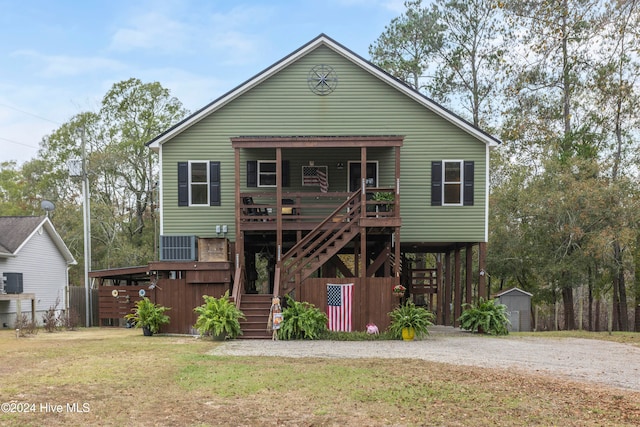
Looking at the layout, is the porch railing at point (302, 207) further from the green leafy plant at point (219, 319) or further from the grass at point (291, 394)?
the grass at point (291, 394)

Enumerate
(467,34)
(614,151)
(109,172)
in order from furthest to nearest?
(109,172)
(467,34)
(614,151)

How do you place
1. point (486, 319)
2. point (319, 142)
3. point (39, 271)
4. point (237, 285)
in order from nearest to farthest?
point (237, 285) < point (319, 142) < point (486, 319) < point (39, 271)

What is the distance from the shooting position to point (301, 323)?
15875mm

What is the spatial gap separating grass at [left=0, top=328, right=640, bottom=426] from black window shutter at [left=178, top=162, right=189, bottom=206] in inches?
333

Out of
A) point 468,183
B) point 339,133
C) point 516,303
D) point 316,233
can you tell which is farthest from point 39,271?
point 516,303

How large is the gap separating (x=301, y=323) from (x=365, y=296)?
85.8 inches

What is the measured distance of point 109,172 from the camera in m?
38.6

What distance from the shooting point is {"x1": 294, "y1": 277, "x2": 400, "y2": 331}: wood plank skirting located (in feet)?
55.7

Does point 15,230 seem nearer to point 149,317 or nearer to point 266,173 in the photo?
point 149,317

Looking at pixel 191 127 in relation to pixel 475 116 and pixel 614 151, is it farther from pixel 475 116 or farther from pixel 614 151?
pixel 614 151

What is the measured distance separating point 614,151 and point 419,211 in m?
15.6

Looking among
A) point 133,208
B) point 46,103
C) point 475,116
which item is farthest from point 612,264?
point 46,103

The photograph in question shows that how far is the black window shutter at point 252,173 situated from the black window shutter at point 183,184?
202 cm

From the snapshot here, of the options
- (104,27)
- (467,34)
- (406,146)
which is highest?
(467,34)
